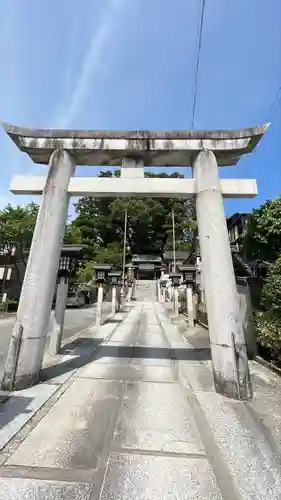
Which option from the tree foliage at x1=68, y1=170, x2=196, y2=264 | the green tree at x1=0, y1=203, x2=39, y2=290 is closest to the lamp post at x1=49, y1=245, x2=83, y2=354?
the green tree at x1=0, y1=203, x2=39, y2=290

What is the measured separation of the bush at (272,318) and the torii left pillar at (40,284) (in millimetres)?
5225

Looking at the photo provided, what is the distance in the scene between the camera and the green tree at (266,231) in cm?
1348

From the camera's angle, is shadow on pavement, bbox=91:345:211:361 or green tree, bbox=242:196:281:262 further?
green tree, bbox=242:196:281:262

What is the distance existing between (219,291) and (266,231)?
10.8 m

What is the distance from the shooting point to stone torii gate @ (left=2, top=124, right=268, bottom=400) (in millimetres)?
4543

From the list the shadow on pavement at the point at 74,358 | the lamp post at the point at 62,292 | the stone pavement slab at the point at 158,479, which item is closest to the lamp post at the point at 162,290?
the shadow on pavement at the point at 74,358

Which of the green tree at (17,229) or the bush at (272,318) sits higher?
the green tree at (17,229)

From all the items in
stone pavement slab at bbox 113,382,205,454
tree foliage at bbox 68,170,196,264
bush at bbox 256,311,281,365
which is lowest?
stone pavement slab at bbox 113,382,205,454

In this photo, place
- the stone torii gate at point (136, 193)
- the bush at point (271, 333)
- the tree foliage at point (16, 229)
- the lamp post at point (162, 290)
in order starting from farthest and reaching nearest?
the lamp post at point (162, 290) → the tree foliage at point (16, 229) → the bush at point (271, 333) → the stone torii gate at point (136, 193)

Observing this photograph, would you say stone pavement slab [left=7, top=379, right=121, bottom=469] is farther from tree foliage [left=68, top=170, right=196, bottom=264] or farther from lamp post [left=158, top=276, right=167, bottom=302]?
tree foliage [left=68, top=170, right=196, bottom=264]

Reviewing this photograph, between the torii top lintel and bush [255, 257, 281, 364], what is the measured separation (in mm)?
3169

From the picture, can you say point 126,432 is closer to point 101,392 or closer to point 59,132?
point 101,392

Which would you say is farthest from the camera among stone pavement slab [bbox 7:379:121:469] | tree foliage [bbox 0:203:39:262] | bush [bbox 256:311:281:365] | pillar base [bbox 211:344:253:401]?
tree foliage [bbox 0:203:39:262]

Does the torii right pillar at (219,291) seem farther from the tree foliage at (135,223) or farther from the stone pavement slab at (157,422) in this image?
the tree foliage at (135,223)
